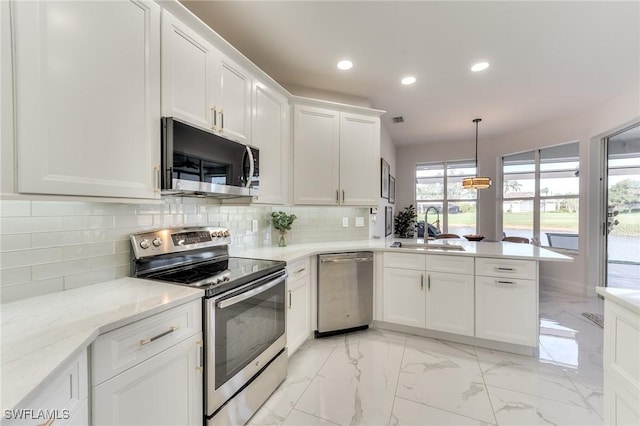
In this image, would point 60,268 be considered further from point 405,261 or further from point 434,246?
point 434,246

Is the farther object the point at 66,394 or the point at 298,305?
the point at 298,305

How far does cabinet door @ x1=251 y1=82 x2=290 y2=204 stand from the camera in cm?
227

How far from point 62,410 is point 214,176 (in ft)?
4.08

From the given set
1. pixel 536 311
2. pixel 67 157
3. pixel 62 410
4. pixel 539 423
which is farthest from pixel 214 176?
pixel 536 311

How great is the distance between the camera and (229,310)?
147cm

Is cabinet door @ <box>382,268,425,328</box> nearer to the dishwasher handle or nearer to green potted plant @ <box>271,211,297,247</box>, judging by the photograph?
the dishwasher handle

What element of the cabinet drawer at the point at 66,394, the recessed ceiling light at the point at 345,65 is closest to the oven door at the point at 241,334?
the cabinet drawer at the point at 66,394

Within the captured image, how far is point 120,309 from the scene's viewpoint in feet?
3.51

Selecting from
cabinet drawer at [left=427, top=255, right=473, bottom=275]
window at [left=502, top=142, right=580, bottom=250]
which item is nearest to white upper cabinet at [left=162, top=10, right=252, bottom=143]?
cabinet drawer at [left=427, top=255, right=473, bottom=275]

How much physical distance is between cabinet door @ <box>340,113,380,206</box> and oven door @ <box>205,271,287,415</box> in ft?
4.66

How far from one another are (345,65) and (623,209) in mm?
4243

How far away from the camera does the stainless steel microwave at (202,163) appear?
4.72ft

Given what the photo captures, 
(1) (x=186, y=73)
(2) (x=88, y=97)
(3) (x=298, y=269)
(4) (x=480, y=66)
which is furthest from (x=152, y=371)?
(4) (x=480, y=66)

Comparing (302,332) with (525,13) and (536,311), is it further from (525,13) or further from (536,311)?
(525,13)
